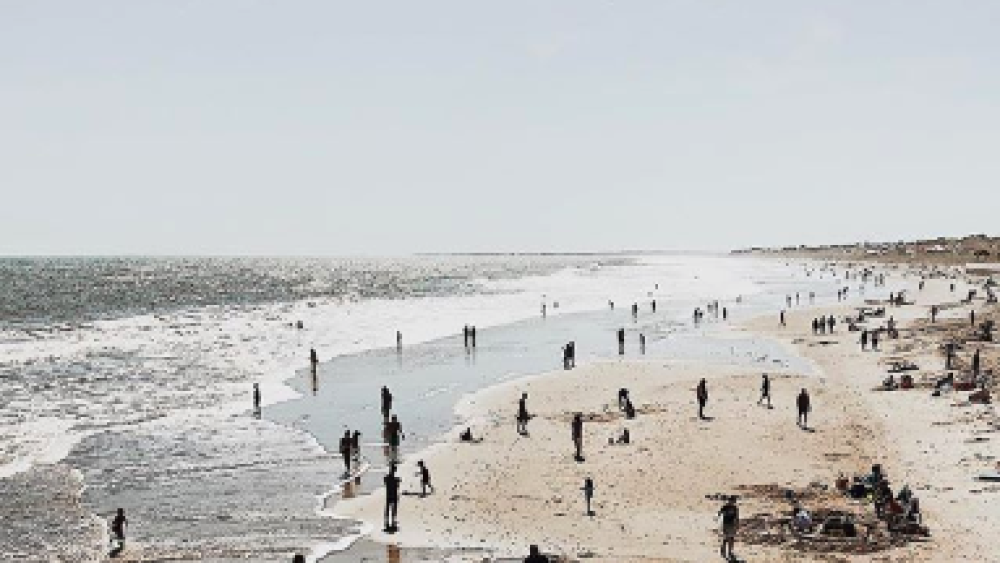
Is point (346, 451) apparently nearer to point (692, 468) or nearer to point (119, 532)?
point (119, 532)

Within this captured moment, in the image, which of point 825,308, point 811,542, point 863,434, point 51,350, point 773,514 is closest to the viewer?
point 811,542

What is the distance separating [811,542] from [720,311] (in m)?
68.6

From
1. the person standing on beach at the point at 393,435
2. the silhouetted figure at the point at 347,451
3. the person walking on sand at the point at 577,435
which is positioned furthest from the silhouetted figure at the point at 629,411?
the silhouetted figure at the point at 347,451

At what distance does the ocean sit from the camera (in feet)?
75.9

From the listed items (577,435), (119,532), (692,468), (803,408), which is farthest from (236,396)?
(803,408)

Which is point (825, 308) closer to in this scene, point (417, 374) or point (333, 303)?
point (417, 374)

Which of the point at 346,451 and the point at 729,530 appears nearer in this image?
the point at 729,530

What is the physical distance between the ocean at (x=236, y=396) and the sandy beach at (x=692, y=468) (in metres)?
2.53

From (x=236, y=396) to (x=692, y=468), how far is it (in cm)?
2410

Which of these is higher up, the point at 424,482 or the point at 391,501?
the point at 391,501

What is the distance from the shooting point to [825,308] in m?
81.4

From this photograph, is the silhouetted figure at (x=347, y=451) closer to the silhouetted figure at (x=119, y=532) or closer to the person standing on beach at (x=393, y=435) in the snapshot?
the person standing on beach at (x=393, y=435)

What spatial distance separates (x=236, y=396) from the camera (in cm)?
4375

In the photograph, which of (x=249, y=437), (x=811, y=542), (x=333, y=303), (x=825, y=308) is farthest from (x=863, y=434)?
(x=333, y=303)
